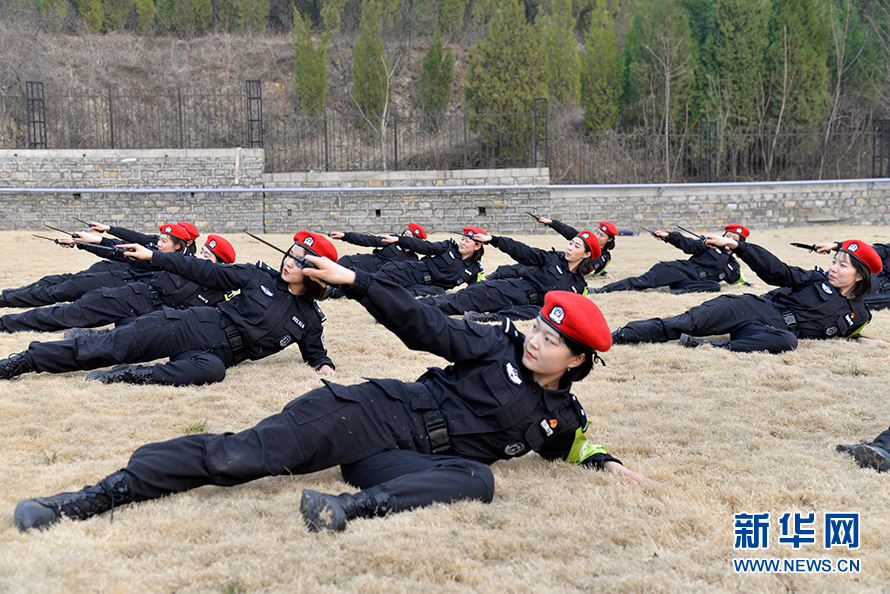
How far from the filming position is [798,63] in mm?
23734

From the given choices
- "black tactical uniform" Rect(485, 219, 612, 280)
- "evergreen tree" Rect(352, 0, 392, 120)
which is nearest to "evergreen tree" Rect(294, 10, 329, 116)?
"evergreen tree" Rect(352, 0, 392, 120)

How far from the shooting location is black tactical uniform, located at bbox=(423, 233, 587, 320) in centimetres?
774

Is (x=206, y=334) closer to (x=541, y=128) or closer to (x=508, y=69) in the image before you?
(x=541, y=128)

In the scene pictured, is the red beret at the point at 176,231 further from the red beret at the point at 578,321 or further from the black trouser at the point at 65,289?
the red beret at the point at 578,321

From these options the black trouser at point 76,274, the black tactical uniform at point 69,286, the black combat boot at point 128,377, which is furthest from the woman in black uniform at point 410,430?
the black trouser at point 76,274

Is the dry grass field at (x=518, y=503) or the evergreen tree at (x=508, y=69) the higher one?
the evergreen tree at (x=508, y=69)

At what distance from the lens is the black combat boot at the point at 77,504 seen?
2604 mm

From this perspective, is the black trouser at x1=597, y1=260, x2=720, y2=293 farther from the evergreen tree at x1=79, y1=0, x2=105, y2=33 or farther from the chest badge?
the evergreen tree at x1=79, y1=0, x2=105, y2=33

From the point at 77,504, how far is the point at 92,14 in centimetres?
3503

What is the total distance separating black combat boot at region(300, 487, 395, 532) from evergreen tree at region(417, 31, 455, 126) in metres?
25.8

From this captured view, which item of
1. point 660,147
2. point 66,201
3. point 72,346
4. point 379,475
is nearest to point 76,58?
Result: point 66,201

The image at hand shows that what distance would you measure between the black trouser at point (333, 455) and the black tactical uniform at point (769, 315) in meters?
3.56

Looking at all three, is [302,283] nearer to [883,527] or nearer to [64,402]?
[64,402]

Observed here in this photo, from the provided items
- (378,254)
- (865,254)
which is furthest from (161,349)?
(865,254)
